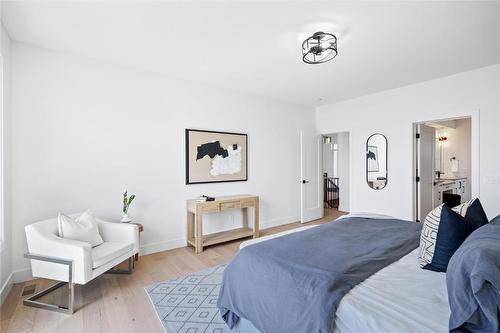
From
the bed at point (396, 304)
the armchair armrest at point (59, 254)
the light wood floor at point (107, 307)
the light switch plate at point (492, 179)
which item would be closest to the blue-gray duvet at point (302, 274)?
the bed at point (396, 304)

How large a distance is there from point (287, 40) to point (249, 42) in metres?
0.41

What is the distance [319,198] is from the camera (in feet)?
18.7

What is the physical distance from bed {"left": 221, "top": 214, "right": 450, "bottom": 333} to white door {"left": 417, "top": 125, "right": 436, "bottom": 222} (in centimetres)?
335

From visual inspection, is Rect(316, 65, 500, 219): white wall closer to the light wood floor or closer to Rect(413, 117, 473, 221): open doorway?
Rect(413, 117, 473, 221): open doorway

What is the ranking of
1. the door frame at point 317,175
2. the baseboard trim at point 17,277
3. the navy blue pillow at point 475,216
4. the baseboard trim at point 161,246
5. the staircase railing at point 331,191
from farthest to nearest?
1. the staircase railing at point 331,191
2. the door frame at point 317,175
3. the baseboard trim at point 161,246
4. the baseboard trim at point 17,277
5. the navy blue pillow at point 475,216

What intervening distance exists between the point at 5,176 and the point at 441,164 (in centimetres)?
829

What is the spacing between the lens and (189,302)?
230 centimetres

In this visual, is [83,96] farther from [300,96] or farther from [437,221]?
[437,221]

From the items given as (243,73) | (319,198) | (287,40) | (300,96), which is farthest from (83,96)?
(319,198)

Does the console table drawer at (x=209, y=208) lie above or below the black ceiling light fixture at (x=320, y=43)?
below

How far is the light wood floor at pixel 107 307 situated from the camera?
197 centimetres

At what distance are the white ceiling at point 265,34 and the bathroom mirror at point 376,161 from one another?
4.16 feet

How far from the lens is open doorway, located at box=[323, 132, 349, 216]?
21.5 feet

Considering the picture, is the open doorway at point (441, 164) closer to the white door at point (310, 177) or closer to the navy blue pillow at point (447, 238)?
the white door at point (310, 177)
